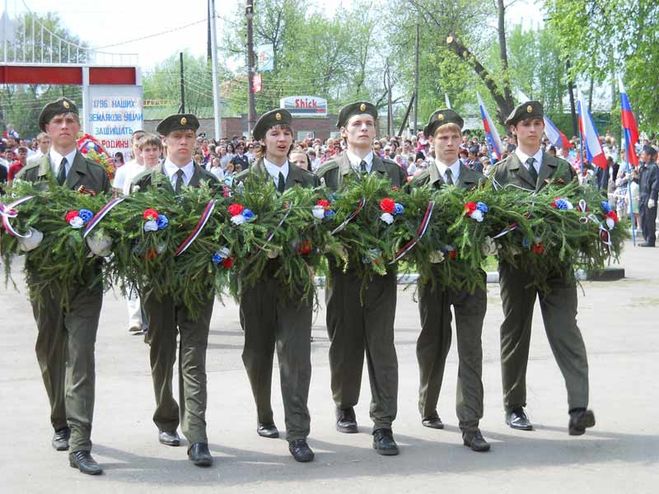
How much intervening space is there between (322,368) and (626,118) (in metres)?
13.6

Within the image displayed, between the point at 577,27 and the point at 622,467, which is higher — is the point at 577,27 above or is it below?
above

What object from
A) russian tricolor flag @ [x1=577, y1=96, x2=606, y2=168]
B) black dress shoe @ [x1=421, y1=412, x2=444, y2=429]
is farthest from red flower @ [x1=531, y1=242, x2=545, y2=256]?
russian tricolor flag @ [x1=577, y1=96, x2=606, y2=168]

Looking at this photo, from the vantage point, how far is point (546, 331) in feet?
23.1

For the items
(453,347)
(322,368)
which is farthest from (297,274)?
(453,347)

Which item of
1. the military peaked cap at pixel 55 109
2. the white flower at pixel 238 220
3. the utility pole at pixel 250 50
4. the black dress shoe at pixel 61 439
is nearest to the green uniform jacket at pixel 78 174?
the military peaked cap at pixel 55 109

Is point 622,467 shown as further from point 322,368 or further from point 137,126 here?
point 137,126

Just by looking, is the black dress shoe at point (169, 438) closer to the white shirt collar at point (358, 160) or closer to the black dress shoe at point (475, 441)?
the black dress shoe at point (475, 441)

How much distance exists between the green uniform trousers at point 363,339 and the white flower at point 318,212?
0.62 m

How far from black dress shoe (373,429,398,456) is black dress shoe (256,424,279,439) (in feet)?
2.32

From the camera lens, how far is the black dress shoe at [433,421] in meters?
7.27

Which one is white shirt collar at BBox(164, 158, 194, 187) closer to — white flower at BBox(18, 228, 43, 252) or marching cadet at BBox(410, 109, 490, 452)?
white flower at BBox(18, 228, 43, 252)

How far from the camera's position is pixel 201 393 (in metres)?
6.49

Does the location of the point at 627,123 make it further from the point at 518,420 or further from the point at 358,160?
the point at 358,160

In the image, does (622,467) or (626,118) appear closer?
(622,467)
